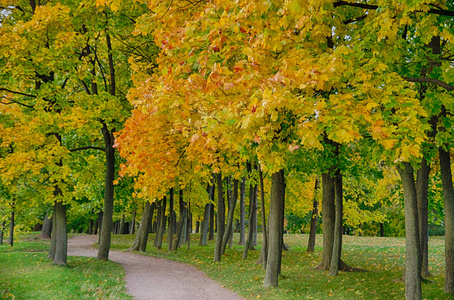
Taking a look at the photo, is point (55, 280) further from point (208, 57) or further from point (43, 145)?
point (208, 57)

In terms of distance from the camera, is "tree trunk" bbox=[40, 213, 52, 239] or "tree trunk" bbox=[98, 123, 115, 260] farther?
"tree trunk" bbox=[40, 213, 52, 239]

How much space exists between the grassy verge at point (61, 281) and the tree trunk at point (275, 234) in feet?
12.8

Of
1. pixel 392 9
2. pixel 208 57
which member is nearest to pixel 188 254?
pixel 208 57

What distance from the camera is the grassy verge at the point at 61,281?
8.67 meters

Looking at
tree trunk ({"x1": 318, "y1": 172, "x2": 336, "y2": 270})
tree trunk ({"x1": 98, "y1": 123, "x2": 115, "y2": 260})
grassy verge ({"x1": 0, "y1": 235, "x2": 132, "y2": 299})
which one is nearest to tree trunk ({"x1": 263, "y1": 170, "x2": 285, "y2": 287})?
tree trunk ({"x1": 318, "y1": 172, "x2": 336, "y2": 270})

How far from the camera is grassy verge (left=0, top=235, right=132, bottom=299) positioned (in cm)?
867

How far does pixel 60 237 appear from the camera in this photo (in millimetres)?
13906

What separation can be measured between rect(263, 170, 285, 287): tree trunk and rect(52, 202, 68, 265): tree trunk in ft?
28.9

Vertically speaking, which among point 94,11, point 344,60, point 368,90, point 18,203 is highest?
point 94,11

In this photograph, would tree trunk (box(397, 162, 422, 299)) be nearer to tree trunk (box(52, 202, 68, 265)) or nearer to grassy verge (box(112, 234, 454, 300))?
grassy verge (box(112, 234, 454, 300))

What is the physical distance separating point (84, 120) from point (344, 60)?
9977 millimetres

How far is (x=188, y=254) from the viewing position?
19.6 meters

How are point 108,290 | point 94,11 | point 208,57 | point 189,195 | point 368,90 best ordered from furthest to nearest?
point 189,195 → point 94,11 → point 108,290 → point 208,57 → point 368,90

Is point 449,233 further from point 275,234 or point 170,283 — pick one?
point 170,283
